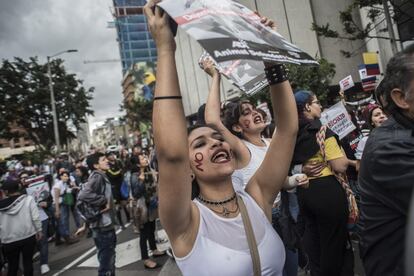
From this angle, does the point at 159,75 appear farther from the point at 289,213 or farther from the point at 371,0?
the point at 371,0

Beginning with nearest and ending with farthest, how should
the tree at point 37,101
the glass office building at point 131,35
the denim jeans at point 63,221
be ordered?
the denim jeans at point 63,221
the tree at point 37,101
the glass office building at point 131,35

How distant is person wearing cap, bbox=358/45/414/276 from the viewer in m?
1.39

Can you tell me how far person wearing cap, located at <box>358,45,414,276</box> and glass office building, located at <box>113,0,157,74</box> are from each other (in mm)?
106163

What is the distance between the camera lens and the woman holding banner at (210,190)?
1356mm

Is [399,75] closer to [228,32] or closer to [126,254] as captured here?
[228,32]

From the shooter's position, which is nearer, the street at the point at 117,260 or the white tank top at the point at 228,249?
the white tank top at the point at 228,249

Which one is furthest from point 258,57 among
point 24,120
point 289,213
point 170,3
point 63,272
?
point 24,120

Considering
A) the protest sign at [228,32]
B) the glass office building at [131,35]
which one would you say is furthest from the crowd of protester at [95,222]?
the glass office building at [131,35]

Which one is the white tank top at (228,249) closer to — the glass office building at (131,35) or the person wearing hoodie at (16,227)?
the person wearing hoodie at (16,227)

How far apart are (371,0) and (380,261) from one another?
14061mm

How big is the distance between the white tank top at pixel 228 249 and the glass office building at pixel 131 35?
106m

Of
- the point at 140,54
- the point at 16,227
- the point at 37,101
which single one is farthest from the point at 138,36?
the point at 16,227

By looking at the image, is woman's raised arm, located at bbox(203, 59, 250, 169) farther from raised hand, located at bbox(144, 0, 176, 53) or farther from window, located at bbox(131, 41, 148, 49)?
window, located at bbox(131, 41, 148, 49)

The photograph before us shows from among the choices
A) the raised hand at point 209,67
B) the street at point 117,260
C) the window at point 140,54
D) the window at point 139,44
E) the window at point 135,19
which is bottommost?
the street at point 117,260
